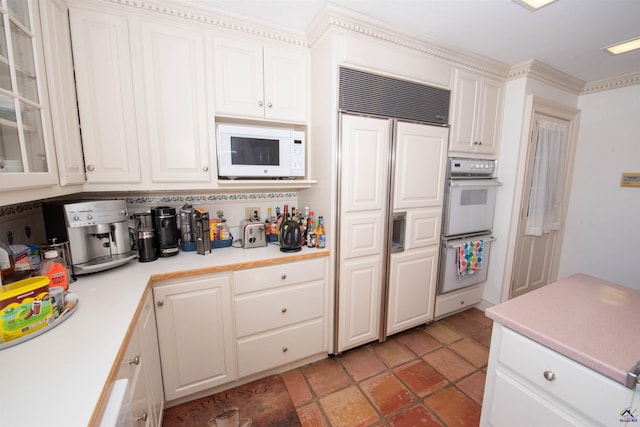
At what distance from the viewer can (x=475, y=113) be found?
2.28 m

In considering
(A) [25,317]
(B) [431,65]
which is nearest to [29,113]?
(A) [25,317]

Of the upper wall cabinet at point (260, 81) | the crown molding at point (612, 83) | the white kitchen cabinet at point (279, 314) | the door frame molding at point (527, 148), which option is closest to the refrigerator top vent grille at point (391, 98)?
the upper wall cabinet at point (260, 81)

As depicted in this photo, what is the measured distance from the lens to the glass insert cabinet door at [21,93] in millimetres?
896

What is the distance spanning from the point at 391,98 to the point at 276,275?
1.50 metres

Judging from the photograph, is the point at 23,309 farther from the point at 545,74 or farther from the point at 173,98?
the point at 545,74

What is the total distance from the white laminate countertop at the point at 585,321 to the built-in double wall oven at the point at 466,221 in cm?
98

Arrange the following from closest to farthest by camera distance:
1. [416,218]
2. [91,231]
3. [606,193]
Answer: [91,231] < [416,218] < [606,193]

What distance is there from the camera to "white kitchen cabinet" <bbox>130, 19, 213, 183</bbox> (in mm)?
1472

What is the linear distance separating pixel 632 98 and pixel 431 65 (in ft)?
7.06

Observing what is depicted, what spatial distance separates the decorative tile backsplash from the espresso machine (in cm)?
16

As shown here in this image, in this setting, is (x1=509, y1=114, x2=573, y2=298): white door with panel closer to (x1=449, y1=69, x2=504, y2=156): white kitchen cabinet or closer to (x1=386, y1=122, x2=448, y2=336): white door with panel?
(x1=449, y1=69, x2=504, y2=156): white kitchen cabinet

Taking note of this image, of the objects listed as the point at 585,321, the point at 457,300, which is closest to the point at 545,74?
the point at 457,300

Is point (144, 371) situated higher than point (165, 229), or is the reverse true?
point (165, 229)

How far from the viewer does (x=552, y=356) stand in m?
0.90
